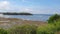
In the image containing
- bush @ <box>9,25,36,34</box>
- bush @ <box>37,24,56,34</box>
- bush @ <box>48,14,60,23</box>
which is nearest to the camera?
bush @ <box>37,24,56,34</box>

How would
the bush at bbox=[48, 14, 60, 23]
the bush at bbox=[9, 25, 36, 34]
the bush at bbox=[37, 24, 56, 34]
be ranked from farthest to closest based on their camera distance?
the bush at bbox=[48, 14, 60, 23] → the bush at bbox=[9, 25, 36, 34] → the bush at bbox=[37, 24, 56, 34]

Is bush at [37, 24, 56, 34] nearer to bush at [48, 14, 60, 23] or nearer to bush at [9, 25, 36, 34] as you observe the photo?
bush at [9, 25, 36, 34]

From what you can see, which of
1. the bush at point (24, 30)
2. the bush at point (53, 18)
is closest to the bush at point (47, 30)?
the bush at point (24, 30)

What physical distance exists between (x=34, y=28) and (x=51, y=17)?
7.72 metres

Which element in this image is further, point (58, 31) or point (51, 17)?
point (51, 17)

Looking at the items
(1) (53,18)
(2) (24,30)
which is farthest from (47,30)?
(1) (53,18)

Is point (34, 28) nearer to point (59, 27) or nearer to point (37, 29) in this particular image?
point (37, 29)

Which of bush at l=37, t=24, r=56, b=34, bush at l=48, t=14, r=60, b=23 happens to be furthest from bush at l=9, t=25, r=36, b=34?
bush at l=48, t=14, r=60, b=23

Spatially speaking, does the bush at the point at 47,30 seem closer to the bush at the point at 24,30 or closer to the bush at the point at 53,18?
the bush at the point at 24,30

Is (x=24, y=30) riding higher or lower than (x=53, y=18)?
lower

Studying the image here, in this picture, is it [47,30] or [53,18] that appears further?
[53,18]

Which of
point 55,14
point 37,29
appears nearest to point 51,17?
point 55,14

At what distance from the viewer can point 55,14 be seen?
68.5ft

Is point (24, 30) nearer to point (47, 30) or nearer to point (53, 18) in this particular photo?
point (47, 30)
